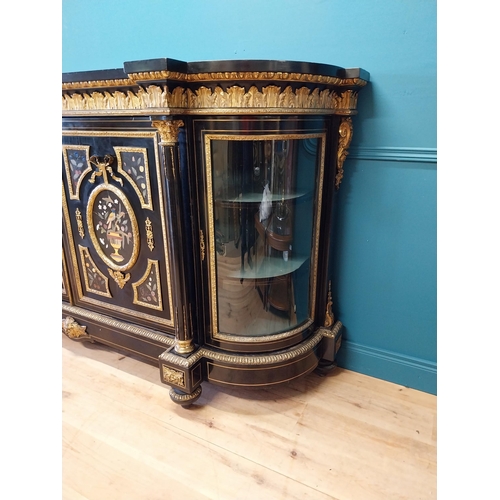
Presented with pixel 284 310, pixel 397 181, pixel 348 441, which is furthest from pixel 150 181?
pixel 348 441

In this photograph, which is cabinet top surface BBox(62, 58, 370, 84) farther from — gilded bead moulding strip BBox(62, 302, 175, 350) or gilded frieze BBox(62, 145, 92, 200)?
gilded bead moulding strip BBox(62, 302, 175, 350)

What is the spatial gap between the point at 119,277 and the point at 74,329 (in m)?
0.37

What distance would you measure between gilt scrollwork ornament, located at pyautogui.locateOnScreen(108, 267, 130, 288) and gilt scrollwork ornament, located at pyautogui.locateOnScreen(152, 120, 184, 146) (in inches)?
22.8

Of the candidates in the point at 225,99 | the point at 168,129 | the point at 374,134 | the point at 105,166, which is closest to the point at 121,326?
the point at 105,166

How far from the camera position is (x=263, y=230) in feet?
4.27

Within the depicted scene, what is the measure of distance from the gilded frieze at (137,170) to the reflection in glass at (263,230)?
0.24 metres

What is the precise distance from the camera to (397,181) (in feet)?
4.43

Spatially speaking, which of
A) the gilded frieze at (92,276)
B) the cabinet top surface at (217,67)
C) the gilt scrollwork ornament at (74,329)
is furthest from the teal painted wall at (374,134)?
the gilt scrollwork ornament at (74,329)

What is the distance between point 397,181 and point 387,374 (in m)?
0.77

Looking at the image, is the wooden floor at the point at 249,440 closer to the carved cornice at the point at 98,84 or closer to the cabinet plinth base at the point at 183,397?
the cabinet plinth base at the point at 183,397

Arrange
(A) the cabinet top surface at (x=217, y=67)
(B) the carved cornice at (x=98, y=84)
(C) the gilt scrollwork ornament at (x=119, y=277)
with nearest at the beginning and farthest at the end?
1. (A) the cabinet top surface at (x=217, y=67)
2. (B) the carved cornice at (x=98, y=84)
3. (C) the gilt scrollwork ornament at (x=119, y=277)

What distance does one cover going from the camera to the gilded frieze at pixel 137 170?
127 cm

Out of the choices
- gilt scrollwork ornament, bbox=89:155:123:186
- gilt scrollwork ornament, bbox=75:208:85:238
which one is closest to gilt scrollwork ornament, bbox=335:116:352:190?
gilt scrollwork ornament, bbox=89:155:123:186

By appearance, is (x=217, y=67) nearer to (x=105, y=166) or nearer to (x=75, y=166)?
(x=105, y=166)
